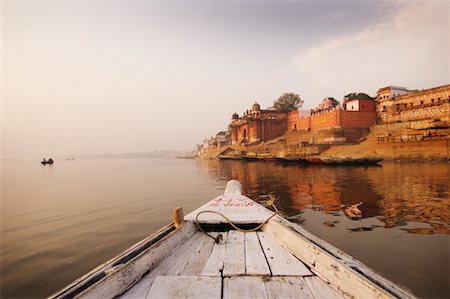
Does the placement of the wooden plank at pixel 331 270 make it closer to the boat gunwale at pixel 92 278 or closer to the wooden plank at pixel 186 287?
the wooden plank at pixel 186 287

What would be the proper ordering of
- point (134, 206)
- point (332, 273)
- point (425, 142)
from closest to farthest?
point (332, 273) < point (134, 206) < point (425, 142)

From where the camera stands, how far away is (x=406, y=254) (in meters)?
4.55

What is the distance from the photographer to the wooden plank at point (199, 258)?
8.41 ft

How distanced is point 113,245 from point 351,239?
609 cm

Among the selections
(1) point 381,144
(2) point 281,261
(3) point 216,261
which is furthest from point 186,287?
(1) point 381,144

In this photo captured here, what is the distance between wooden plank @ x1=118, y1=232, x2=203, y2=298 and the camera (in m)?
2.23

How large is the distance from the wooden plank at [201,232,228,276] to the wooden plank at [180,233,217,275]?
0.18ft

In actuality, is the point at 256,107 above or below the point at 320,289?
above

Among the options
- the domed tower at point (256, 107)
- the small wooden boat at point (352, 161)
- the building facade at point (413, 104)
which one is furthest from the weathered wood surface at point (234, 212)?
the domed tower at point (256, 107)

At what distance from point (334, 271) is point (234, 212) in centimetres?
258

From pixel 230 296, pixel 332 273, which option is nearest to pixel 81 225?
pixel 230 296

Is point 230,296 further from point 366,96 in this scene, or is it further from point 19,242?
point 366,96

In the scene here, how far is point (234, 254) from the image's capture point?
117 inches

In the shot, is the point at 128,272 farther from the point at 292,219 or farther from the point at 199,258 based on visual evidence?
the point at 292,219
